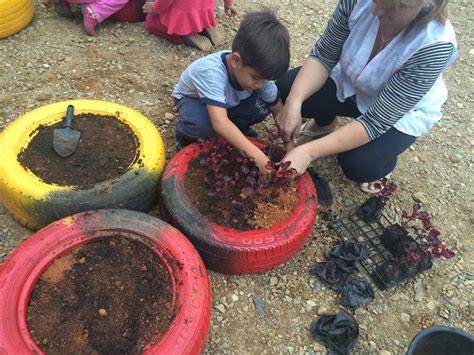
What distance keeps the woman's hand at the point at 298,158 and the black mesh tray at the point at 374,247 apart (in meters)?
0.58

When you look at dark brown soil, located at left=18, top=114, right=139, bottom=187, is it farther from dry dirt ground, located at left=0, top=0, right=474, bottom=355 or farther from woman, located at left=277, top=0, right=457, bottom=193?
woman, located at left=277, top=0, right=457, bottom=193

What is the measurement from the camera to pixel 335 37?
2.58 m

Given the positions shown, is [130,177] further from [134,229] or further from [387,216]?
[387,216]

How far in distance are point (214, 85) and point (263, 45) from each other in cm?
37

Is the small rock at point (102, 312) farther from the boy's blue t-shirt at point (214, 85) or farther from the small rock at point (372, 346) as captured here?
the small rock at point (372, 346)


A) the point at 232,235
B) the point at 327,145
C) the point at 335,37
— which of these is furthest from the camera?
the point at 335,37

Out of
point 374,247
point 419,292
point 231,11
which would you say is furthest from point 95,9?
point 419,292

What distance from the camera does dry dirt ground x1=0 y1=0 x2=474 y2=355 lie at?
2328mm

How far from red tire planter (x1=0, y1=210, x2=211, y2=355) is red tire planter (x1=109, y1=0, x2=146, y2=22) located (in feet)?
8.13

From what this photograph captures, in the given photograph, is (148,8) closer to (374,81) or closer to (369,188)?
(374,81)

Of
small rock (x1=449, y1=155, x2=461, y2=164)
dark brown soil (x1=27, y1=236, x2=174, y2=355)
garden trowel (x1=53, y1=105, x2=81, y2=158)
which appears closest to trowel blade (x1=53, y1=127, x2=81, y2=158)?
garden trowel (x1=53, y1=105, x2=81, y2=158)

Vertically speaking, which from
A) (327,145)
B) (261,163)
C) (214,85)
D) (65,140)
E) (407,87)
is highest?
(407,87)

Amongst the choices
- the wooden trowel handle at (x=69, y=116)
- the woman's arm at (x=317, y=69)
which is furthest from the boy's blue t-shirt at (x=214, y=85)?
the wooden trowel handle at (x=69, y=116)

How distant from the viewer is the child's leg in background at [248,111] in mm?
2791
